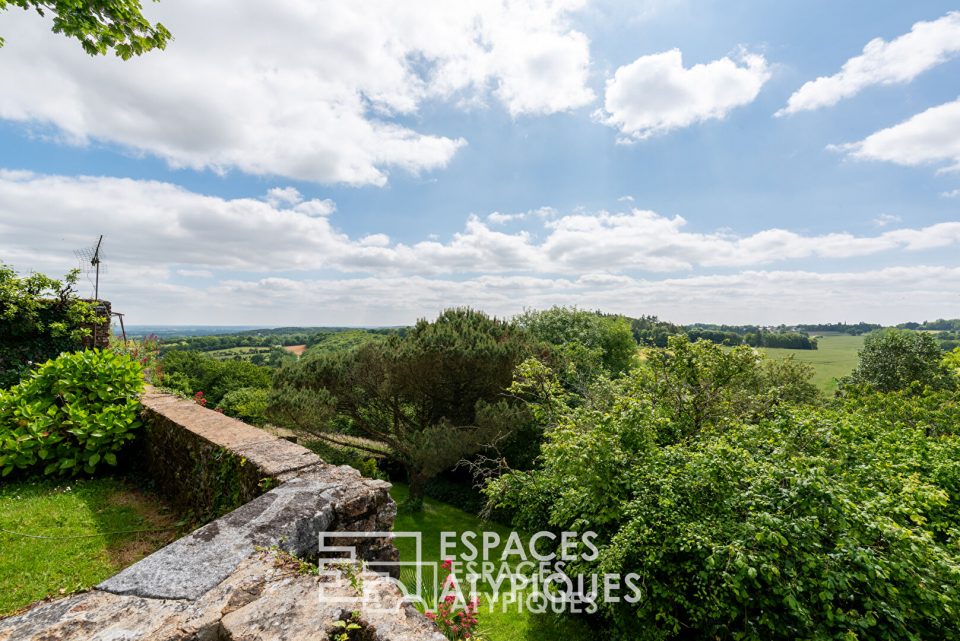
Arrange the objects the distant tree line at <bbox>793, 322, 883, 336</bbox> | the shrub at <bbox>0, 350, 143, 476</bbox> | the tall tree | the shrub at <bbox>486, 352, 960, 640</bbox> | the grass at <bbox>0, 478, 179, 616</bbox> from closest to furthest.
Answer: the grass at <bbox>0, 478, 179, 616</bbox>, the shrub at <bbox>486, 352, 960, 640</bbox>, the shrub at <bbox>0, 350, 143, 476</bbox>, the tall tree, the distant tree line at <bbox>793, 322, 883, 336</bbox>

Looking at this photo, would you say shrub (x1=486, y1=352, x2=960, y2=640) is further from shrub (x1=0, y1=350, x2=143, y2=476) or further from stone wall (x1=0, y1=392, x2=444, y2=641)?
shrub (x1=0, y1=350, x2=143, y2=476)

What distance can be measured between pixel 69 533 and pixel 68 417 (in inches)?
67.8

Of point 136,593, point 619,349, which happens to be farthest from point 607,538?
point 619,349

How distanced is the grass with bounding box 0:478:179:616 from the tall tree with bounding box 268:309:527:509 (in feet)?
21.0

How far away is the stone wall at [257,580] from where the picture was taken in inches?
72.4

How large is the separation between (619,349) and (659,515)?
2417 centimetres

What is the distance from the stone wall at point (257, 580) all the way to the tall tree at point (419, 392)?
7.66 metres

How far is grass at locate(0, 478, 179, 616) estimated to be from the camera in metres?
2.83

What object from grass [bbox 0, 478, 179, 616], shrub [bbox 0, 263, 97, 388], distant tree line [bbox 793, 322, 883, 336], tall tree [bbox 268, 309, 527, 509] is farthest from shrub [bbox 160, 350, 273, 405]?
distant tree line [bbox 793, 322, 883, 336]

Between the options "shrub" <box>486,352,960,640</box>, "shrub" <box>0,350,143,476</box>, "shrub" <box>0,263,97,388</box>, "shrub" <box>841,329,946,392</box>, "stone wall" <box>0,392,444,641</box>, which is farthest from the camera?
"shrub" <box>841,329,946,392</box>

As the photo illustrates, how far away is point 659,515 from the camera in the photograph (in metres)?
3.94

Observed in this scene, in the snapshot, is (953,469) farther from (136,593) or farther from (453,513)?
(453,513)

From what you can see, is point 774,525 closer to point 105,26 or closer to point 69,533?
point 69,533

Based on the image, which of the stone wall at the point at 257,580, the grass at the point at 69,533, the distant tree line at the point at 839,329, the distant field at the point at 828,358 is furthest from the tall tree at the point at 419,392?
the distant tree line at the point at 839,329
